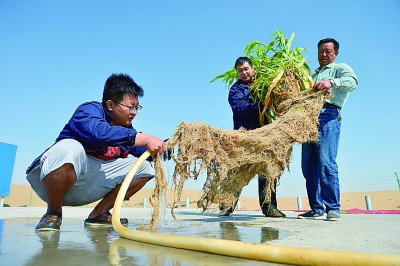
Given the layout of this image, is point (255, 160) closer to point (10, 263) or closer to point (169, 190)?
point (169, 190)

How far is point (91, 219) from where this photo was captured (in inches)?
118

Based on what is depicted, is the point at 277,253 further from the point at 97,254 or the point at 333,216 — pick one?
the point at 333,216

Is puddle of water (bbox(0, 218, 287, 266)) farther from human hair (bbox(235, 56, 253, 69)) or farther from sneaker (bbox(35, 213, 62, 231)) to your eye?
human hair (bbox(235, 56, 253, 69))

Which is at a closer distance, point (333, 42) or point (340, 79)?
point (340, 79)

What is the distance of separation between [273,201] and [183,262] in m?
3.09

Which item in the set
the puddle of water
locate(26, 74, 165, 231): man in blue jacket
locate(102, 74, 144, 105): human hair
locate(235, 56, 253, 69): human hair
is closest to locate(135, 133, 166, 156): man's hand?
locate(26, 74, 165, 231): man in blue jacket

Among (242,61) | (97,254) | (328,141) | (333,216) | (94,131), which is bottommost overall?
(97,254)

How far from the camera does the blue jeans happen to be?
3316 mm

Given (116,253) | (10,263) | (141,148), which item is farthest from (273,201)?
(10,263)

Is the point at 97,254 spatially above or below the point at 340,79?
below

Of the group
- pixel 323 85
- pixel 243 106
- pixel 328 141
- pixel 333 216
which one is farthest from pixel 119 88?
pixel 333 216

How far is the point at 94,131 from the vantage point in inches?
95.9

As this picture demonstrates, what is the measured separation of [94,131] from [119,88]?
611 millimetres

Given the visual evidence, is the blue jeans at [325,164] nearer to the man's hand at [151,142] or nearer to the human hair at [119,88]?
the man's hand at [151,142]
